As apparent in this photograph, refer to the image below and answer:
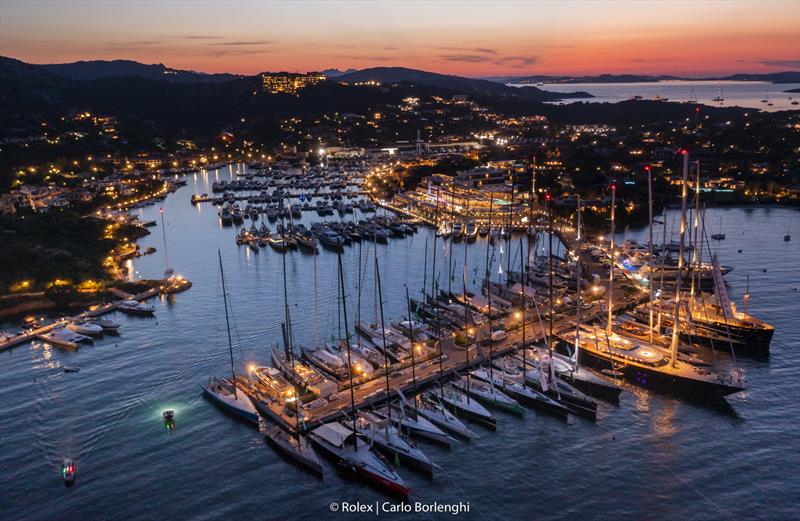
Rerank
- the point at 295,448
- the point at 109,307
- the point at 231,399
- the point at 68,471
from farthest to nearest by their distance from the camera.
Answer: the point at 109,307 → the point at 231,399 → the point at 295,448 → the point at 68,471

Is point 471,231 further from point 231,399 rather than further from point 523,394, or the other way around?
point 231,399

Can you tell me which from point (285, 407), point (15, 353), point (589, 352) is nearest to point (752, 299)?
point (589, 352)

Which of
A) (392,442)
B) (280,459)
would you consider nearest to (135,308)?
(280,459)

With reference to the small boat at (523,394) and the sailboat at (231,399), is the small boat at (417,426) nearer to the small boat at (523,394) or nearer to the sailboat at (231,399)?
the small boat at (523,394)

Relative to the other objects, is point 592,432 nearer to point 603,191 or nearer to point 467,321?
point 467,321

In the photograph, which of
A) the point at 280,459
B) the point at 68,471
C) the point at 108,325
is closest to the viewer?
the point at 68,471

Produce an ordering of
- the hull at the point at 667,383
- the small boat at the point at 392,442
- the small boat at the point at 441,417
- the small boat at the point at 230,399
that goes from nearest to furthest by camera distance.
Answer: the small boat at the point at 392,442
the small boat at the point at 441,417
the small boat at the point at 230,399
the hull at the point at 667,383

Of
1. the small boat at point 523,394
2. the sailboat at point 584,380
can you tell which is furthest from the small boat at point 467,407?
the sailboat at point 584,380
